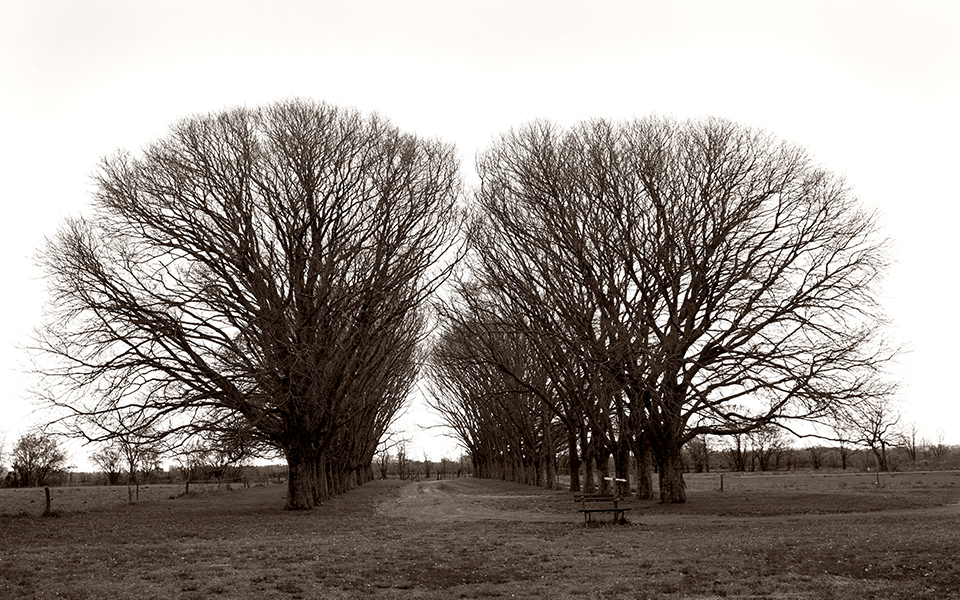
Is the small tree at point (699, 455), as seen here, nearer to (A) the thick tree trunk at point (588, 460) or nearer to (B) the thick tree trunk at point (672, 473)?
(A) the thick tree trunk at point (588, 460)

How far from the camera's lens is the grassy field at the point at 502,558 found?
10.9 m

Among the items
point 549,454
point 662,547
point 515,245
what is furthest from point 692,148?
point 549,454

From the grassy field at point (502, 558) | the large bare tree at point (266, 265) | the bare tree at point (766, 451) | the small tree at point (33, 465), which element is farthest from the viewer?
the small tree at point (33, 465)

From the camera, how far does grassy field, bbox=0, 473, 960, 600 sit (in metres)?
10.9

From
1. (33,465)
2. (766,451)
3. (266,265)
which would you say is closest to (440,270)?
(266,265)

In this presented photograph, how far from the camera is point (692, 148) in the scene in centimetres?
2752

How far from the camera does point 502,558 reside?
14.2 m

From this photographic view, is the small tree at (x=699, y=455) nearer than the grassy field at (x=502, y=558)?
No

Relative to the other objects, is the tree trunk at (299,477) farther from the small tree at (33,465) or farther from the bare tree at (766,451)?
the small tree at (33,465)

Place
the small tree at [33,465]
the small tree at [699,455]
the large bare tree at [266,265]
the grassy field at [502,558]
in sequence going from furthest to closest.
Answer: the small tree at [699,455] < the small tree at [33,465] < the large bare tree at [266,265] < the grassy field at [502,558]

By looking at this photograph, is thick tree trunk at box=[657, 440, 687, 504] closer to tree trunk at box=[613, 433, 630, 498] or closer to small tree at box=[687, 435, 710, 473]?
tree trunk at box=[613, 433, 630, 498]

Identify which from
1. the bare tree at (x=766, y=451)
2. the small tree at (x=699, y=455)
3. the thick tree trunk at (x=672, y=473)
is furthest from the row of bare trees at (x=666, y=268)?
the small tree at (x=699, y=455)

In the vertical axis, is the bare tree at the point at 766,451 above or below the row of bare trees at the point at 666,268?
below

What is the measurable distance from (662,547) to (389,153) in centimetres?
1810
